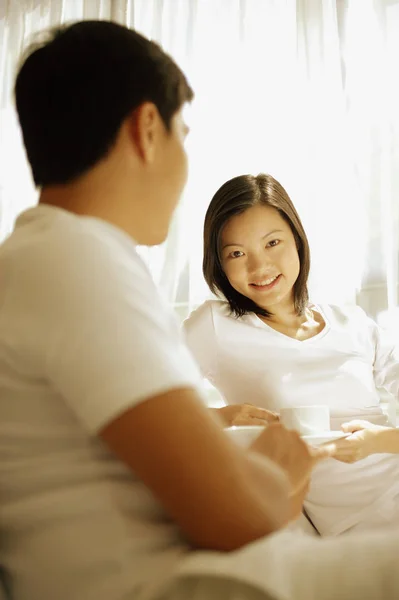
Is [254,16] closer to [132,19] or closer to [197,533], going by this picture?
[132,19]

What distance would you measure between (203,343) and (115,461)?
3.54 ft

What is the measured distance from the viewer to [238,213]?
174cm

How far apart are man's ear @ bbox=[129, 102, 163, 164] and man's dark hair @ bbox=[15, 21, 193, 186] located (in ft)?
0.04

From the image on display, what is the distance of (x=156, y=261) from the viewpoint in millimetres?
2490

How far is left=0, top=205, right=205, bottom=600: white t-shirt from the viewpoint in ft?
1.97

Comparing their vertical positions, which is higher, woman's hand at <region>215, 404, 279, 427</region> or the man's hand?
the man's hand

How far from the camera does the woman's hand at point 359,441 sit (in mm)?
1332

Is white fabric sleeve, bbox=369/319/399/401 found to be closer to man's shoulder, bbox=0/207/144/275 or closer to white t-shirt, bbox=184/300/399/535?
white t-shirt, bbox=184/300/399/535

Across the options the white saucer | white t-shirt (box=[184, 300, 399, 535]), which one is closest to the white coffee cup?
the white saucer

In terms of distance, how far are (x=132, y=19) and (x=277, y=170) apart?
1.02 meters

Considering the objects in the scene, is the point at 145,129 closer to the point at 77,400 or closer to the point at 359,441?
the point at 77,400

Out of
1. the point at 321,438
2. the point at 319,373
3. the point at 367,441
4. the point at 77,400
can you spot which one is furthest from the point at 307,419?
the point at 77,400

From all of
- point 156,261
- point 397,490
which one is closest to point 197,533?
point 397,490

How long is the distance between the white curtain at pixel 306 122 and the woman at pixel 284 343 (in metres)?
0.30
